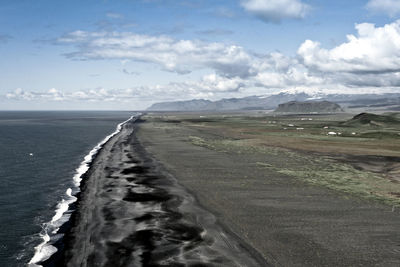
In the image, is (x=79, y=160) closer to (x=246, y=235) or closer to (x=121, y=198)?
(x=121, y=198)

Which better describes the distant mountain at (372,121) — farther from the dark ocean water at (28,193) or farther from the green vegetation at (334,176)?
the dark ocean water at (28,193)

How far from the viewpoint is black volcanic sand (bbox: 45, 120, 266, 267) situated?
22.5m

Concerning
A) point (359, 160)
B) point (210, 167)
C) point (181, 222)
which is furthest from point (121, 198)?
point (359, 160)

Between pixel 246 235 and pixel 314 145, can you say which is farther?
pixel 314 145

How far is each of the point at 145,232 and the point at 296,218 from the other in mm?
12123

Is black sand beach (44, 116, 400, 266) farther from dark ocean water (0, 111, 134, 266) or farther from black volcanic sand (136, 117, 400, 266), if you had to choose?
dark ocean water (0, 111, 134, 266)

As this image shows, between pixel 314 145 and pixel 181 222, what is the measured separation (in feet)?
211

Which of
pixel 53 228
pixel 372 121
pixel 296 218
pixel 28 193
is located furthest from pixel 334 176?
pixel 372 121

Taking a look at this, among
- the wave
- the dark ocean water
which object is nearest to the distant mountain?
the dark ocean water

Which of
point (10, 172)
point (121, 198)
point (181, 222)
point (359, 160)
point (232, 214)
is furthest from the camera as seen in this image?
point (359, 160)

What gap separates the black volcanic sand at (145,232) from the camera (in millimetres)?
22453

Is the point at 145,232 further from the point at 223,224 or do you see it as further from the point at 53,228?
the point at 53,228

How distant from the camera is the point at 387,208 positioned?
33.6 m

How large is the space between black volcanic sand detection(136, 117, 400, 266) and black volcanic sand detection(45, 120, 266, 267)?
1.54m
